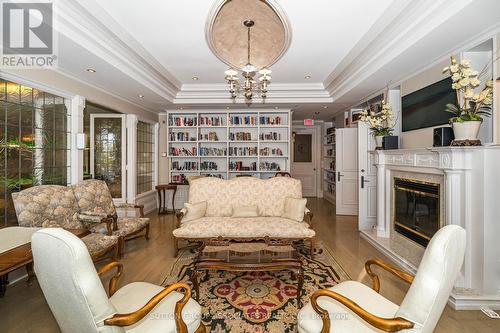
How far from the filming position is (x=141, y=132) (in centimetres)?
632

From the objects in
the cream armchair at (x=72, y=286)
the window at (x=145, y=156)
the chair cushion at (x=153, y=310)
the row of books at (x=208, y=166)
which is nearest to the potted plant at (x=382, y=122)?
the chair cushion at (x=153, y=310)

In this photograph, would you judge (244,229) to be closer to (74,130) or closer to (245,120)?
(74,130)

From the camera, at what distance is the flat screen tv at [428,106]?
3.08 m

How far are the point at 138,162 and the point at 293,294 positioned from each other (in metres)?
5.02

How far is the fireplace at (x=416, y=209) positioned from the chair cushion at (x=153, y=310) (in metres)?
2.97

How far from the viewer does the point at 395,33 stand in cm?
294

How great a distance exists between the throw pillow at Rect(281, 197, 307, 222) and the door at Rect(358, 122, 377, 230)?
1.67m

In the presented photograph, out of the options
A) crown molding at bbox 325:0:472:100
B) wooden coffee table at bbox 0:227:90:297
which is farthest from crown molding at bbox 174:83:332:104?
wooden coffee table at bbox 0:227:90:297

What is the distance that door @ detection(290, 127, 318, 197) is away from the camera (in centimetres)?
906

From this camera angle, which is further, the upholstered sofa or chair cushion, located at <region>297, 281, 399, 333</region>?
the upholstered sofa

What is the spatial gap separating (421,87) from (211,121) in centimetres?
473

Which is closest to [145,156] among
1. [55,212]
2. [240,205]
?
[55,212]

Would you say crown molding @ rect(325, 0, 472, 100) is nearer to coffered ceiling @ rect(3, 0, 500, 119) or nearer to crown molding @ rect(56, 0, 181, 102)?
coffered ceiling @ rect(3, 0, 500, 119)

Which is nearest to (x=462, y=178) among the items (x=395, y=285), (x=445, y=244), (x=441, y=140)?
(x=441, y=140)
